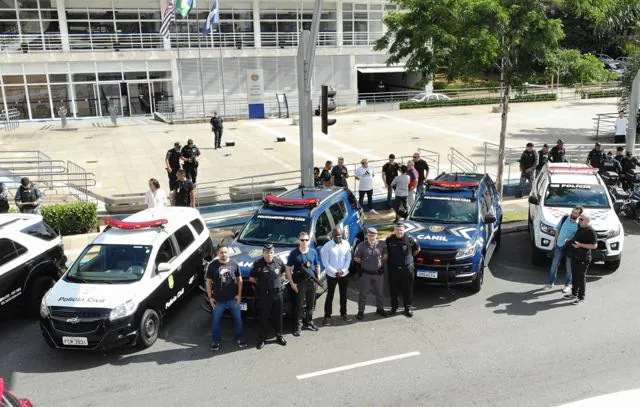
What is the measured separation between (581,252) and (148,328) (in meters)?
7.20

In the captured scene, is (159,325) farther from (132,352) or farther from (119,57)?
(119,57)

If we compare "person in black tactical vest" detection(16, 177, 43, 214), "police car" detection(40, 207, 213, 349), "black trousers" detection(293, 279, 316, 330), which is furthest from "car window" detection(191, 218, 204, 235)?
"person in black tactical vest" detection(16, 177, 43, 214)

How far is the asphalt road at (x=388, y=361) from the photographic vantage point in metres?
7.53

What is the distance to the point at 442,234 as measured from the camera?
1094cm

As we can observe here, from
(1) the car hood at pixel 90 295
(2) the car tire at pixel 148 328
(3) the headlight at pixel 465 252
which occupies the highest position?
(1) the car hood at pixel 90 295

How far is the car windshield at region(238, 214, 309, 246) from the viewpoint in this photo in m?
10.4

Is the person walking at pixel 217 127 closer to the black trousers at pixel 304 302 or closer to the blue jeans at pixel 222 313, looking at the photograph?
the black trousers at pixel 304 302

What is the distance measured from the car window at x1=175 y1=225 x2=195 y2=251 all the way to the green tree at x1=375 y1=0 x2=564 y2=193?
26.2 ft

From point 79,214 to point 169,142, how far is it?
48.1 feet

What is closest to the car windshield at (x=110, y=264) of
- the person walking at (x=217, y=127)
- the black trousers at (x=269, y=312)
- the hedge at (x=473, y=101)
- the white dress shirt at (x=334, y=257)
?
the black trousers at (x=269, y=312)

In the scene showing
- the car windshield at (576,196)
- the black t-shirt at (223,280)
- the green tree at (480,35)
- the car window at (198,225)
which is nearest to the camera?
the black t-shirt at (223,280)

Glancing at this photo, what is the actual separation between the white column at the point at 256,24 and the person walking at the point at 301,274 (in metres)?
34.5

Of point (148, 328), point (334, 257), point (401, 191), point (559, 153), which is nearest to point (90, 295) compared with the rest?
point (148, 328)

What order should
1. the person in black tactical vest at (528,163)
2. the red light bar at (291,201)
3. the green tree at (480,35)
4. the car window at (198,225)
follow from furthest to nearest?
the person in black tactical vest at (528,163) → the green tree at (480,35) → the car window at (198,225) → the red light bar at (291,201)
